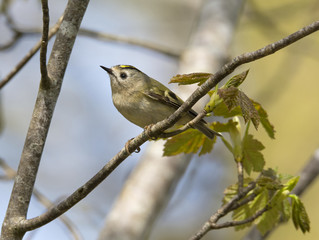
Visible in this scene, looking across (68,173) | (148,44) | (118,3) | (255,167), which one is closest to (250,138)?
(255,167)

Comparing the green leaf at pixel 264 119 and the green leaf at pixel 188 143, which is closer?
the green leaf at pixel 264 119

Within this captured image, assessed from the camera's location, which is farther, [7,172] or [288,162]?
[288,162]

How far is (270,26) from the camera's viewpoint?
13.8 ft

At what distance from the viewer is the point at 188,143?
168cm

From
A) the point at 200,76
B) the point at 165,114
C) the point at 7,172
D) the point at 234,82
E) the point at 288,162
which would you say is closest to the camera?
the point at 234,82

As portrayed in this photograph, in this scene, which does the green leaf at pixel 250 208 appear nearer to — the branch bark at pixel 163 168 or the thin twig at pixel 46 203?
the thin twig at pixel 46 203

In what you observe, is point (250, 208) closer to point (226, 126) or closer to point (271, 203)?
point (271, 203)

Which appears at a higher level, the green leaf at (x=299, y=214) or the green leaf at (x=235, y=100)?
the green leaf at (x=235, y=100)

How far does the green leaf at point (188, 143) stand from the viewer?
5.46 feet

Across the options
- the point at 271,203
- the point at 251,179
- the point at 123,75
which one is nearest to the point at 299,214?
the point at 271,203

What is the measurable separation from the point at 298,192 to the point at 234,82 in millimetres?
1066

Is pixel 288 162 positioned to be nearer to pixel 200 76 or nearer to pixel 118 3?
pixel 118 3

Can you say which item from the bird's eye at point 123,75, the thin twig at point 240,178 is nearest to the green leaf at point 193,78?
the thin twig at point 240,178

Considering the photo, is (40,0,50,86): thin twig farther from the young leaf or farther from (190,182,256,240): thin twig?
(190,182,256,240): thin twig
